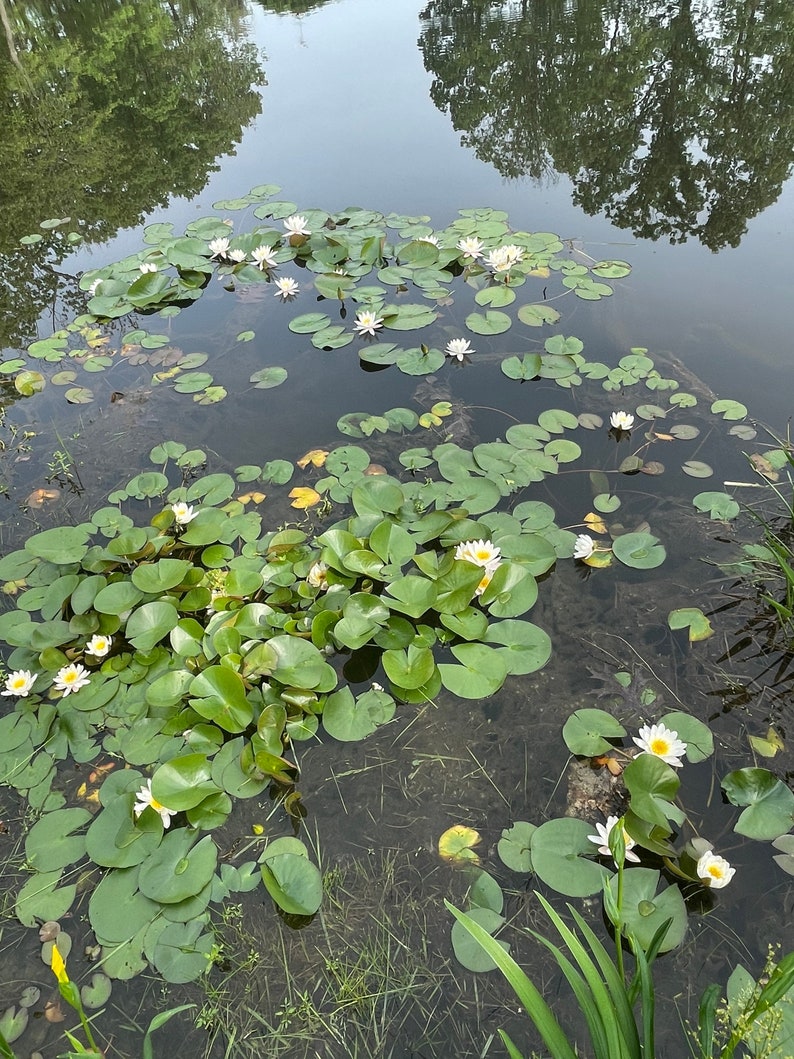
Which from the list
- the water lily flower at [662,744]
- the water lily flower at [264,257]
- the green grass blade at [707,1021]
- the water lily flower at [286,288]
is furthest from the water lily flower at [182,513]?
the water lily flower at [264,257]

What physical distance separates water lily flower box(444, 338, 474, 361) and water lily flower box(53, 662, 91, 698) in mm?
2169

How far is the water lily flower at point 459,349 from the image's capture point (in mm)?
3150

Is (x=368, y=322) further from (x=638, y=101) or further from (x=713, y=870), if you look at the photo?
(x=638, y=101)

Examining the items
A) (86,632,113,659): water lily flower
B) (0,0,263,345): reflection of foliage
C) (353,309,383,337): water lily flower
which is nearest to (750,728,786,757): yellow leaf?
(86,632,113,659): water lily flower

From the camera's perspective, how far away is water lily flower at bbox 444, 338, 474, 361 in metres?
3.15

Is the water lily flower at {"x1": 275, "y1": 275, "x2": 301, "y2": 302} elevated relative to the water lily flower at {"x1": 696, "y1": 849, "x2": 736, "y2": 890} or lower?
elevated

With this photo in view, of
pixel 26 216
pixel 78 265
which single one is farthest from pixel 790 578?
pixel 26 216

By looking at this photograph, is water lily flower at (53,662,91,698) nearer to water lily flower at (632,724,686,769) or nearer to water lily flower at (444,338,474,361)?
water lily flower at (632,724,686,769)

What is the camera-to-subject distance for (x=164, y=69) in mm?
7457

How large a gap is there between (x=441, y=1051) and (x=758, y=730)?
1.16 meters

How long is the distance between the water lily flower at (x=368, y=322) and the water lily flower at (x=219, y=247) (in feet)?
4.05

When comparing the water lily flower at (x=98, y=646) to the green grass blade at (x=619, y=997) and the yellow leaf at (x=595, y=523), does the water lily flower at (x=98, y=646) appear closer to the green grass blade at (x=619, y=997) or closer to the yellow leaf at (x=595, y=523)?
the green grass blade at (x=619, y=997)

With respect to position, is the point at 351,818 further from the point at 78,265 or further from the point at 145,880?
the point at 78,265

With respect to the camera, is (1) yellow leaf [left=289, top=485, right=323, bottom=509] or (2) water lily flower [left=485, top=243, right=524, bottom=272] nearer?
(1) yellow leaf [left=289, top=485, right=323, bottom=509]
